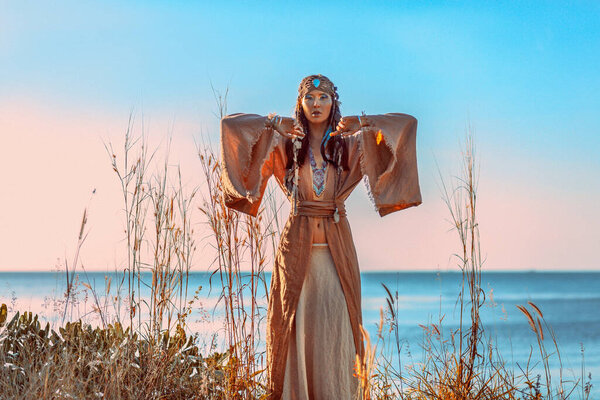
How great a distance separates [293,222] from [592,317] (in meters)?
17.2

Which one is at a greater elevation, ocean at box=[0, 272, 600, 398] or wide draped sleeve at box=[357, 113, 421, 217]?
wide draped sleeve at box=[357, 113, 421, 217]

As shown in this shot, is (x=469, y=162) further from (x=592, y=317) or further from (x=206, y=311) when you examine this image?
(x=592, y=317)

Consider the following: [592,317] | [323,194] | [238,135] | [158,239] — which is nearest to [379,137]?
[323,194]

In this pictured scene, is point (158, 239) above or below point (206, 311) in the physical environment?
above

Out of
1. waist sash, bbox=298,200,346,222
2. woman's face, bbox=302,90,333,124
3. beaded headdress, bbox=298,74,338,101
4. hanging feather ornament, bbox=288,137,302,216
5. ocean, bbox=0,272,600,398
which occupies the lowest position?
ocean, bbox=0,272,600,398

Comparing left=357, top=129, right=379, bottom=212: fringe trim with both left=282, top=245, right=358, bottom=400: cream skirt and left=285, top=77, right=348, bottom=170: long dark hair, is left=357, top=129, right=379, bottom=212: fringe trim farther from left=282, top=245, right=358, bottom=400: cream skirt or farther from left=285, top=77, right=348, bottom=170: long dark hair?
left=282, top=245, right=358, bottom=400: cream skirt

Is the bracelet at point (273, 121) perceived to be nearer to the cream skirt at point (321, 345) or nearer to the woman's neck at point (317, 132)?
the woman's neck at point (317, 132)

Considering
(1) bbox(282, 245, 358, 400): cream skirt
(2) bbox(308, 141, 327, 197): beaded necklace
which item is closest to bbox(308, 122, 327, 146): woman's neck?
(2) bbox(308, 141, 327, 197): beaded necklace

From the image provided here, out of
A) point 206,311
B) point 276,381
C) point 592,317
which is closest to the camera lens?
point 276,381

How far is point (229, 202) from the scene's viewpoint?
348 centimetres

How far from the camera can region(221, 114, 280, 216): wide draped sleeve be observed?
11.2ft

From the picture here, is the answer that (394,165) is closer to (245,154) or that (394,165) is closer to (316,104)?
(316,104)

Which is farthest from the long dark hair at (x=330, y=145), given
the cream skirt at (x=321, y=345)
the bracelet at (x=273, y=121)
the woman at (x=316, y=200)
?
the cream skirt at (x=321, y=345)

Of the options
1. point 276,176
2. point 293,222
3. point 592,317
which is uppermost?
point 276,176
